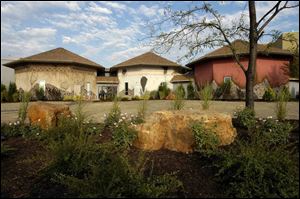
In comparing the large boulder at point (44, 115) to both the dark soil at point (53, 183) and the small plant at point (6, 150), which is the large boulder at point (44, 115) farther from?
the small plant at point (6, 150)

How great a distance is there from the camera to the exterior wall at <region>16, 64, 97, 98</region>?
32594mm

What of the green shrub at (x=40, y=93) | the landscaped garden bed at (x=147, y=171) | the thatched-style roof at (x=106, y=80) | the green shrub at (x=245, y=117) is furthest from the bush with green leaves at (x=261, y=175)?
the thatched-style roof at (x=106, y=80)

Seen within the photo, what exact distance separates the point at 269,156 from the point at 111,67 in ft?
115

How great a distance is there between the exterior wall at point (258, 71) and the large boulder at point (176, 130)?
2109 centimetres

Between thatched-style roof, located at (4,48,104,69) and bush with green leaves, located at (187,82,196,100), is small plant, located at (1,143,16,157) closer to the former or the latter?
bush with green leaves, located at (187,82,196,100)

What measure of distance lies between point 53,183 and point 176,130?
2.76 metres

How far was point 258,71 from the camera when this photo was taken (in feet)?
90.3

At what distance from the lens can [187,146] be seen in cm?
642

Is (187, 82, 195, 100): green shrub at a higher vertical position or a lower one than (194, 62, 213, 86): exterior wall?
lower

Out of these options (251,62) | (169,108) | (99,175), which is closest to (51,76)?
(169,108)

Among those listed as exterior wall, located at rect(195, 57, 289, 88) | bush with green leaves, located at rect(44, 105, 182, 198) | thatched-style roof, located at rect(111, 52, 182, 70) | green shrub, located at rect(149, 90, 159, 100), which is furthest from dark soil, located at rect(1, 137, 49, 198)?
thatched-style roof, located at rect(111, 52, 182, 70)

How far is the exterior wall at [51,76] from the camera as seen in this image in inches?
1283

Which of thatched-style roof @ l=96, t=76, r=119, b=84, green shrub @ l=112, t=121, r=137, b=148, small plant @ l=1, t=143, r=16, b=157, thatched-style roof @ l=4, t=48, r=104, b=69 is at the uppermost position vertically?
thatched-style roof @ l=4, t=48, r=104, b=69

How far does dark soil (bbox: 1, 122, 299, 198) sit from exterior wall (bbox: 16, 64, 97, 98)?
27001mm
